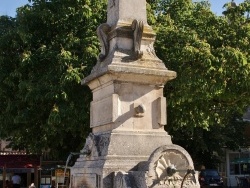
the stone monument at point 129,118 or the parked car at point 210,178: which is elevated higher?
the stone monument at point 129,118

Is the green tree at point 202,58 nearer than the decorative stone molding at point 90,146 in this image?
No

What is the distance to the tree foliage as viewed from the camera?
16859 millimetres

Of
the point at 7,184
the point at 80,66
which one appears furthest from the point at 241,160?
the point at 80,66

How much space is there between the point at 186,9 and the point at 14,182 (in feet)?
46.5

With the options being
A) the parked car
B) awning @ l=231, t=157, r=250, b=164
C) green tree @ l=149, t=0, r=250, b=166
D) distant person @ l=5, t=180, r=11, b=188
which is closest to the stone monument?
green tree @ l=149, t=0, r=250, b=166

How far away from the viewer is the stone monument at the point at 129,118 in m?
8.42

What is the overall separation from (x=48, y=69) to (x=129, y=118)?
365 inches

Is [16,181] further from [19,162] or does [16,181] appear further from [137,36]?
[137,36]

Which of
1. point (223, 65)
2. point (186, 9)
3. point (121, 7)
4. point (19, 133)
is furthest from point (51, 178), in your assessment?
point (121, 7)

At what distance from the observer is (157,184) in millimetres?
8297

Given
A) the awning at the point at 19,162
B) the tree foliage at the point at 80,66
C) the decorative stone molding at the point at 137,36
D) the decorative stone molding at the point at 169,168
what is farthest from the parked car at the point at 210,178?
the decorative stone molding at the point at 169,168

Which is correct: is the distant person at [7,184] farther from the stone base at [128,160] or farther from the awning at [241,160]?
the stone base at [128,160]

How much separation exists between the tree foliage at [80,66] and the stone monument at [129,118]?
6756 millimetres

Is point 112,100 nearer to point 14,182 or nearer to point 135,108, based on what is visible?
point 135,108
